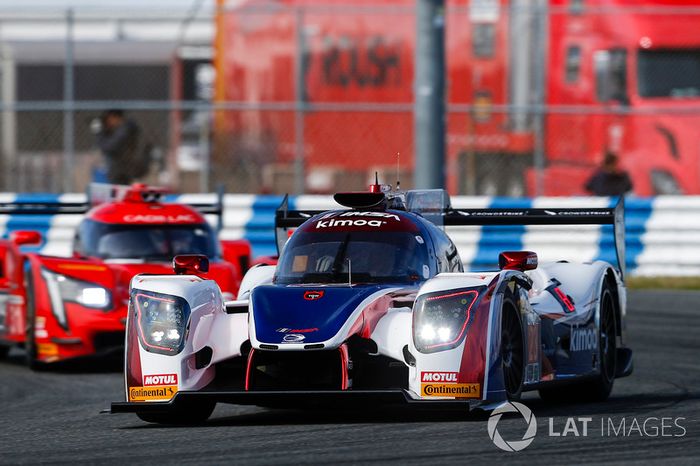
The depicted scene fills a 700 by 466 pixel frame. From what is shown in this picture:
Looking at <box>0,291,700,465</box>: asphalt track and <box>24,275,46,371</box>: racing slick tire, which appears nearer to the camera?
<box>0,291,700,465</box>: asphalt track

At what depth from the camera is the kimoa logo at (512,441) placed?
295 inches

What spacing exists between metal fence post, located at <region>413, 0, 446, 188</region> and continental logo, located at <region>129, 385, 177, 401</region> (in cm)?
989

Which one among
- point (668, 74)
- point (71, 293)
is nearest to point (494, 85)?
point (668, 74)

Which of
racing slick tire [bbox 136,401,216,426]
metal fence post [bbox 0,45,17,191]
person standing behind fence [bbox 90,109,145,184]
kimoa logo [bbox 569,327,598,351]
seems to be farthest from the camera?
metal fence post [bbox 0,45,17,191]

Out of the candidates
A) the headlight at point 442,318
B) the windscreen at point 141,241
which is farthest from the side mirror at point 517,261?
the windscreen at point 141,241

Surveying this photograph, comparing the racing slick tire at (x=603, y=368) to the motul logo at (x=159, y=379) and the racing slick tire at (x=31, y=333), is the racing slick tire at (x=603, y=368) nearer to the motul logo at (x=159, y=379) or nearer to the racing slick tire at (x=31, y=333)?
the motul logo at (x=159, y=379)

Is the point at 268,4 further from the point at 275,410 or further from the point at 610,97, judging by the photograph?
the point at 275,410

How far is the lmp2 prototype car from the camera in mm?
8133

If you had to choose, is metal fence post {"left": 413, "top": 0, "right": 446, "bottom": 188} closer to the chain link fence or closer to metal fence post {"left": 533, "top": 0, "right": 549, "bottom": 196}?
metal fence post {"left": 533, "top": 0, "right": 549, "bottom": 196}

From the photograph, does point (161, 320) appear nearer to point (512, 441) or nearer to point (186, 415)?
point (186, 415)

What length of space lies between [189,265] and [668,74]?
15.4 meters


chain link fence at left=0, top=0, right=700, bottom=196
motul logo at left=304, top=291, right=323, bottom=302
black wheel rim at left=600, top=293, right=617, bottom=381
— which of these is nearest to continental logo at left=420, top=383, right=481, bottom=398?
motul logo at left=304, top=291, right=323, bottom=302

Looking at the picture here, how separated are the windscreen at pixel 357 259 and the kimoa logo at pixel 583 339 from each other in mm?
1011

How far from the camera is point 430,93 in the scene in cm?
1817
